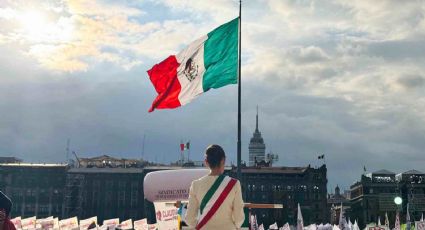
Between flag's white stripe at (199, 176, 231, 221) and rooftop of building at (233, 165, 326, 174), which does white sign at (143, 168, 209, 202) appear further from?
rooftop of building at (233, 165, 326, 174)

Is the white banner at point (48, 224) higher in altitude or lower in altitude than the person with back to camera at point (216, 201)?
lower

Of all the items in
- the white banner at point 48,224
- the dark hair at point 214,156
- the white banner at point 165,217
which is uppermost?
the dark hair at point 214,156

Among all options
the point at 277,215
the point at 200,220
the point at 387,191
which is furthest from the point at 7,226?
the point at 387,191

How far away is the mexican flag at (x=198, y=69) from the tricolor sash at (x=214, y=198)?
8.08 meters

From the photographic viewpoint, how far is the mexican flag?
1377cm

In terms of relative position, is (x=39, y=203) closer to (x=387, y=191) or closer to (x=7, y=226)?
(x=387, y=191)

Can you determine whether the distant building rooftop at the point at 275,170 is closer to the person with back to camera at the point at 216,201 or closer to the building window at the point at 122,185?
the building window at the point at 122,185

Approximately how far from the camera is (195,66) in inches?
548

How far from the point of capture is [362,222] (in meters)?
116

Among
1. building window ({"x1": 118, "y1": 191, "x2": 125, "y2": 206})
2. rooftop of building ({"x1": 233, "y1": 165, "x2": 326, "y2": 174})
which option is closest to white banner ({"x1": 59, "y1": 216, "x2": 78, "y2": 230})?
building window ({"x1": 118, "y1": 191, "x2": 125, "y2": 206})

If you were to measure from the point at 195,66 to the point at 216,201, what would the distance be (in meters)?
8.68

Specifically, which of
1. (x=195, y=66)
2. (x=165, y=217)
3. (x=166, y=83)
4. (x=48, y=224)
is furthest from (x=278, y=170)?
(x=165, y=217)

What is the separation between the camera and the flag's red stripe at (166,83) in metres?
13.8

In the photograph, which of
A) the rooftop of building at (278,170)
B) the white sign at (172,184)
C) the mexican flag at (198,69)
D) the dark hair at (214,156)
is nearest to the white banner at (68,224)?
the mexican flag at (198,69)
